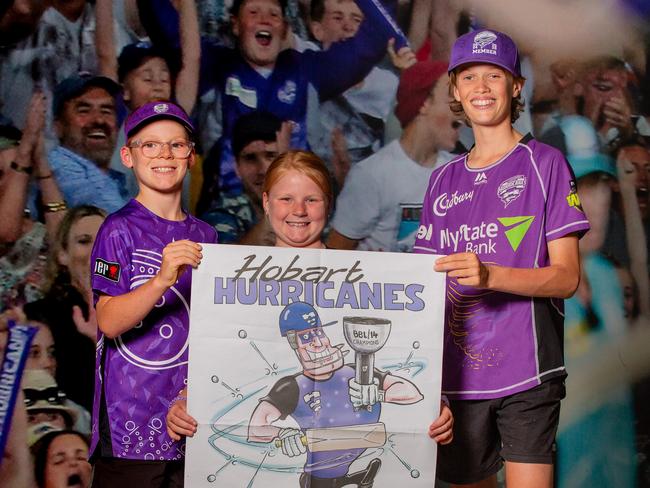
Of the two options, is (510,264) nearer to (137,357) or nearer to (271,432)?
(271,432)

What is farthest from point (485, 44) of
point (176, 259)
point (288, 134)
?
point (288, 134)

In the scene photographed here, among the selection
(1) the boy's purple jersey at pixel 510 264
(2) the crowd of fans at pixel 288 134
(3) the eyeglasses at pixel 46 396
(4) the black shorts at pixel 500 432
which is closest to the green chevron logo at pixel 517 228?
(1) the boy's purple jersey at pixel 510 264

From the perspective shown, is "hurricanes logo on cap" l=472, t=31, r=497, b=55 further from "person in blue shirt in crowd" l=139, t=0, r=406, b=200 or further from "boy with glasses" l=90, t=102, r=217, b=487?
"person in blue shirt in crowd" l=139, t=0, r=406, b=200

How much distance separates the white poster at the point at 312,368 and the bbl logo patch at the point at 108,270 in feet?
0.80

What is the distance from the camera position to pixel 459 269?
2.01 m

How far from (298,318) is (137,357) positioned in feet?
1.40

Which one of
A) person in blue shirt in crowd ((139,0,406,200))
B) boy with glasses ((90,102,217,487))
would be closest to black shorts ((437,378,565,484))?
boy with glasses ((90,102,217,487))

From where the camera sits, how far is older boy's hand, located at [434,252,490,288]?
2.00 m

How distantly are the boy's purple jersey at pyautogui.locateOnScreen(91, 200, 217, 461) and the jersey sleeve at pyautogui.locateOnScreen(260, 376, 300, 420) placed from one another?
0.28 meters

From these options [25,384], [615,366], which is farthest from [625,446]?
[25,384]

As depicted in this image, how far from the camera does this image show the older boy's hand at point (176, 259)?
78.1 inches

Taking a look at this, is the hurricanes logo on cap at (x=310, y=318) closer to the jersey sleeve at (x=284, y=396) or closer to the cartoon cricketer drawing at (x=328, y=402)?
the cartoon cricketer drawing at (x=328, y=402)

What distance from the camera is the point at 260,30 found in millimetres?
3496

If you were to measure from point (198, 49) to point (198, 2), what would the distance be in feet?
0.61
